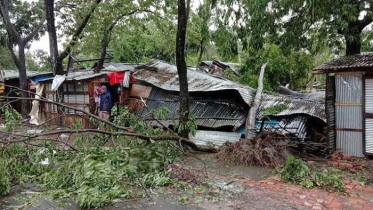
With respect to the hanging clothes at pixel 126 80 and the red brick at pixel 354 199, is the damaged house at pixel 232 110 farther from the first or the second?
the red brick at pixel 354 199

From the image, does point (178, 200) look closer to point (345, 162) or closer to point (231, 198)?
point (231, 198)

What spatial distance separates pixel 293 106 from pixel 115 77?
20.8ft

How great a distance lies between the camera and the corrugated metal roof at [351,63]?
710 cm

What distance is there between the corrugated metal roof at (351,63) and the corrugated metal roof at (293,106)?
1.61 meters

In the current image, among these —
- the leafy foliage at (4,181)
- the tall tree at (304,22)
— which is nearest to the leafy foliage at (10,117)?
the leafy foliage at (4,181)

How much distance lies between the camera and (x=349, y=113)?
7516mm

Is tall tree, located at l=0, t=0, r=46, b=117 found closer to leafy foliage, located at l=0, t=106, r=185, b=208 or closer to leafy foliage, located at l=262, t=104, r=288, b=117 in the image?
leafy foliage, located at l=0, t=106, r=185, b=208

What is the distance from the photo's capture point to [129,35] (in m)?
13.8

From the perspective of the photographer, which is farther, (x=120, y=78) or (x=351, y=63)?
(x=120, y=78)

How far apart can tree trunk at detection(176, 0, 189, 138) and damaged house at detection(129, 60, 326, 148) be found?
0.42 meters

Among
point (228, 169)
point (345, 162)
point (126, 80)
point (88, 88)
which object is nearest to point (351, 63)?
point (345, 162)

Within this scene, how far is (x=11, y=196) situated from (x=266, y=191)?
4264 millimetres

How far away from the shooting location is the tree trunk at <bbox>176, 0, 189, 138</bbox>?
776 cm

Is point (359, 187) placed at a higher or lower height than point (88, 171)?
lower
